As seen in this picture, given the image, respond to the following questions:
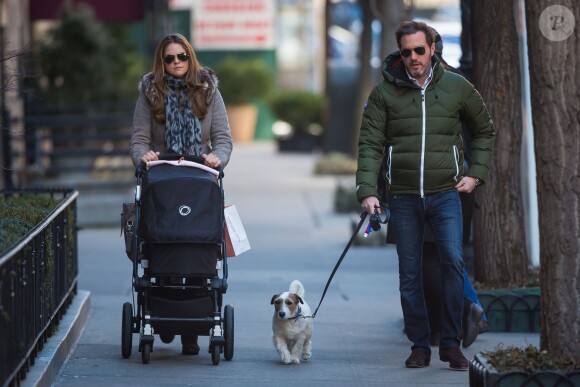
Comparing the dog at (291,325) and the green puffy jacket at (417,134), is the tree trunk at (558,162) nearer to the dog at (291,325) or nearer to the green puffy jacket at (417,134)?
the green puffy jacket at (417,134)

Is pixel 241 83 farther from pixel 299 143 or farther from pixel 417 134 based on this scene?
pixel 417 134

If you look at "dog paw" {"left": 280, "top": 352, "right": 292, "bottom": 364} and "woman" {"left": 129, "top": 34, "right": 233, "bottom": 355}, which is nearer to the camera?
"woman" {"left": 129, "top": 34, "right": 233, "bottom": 355}

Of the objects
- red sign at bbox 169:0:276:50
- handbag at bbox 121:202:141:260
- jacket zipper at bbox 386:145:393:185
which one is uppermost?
red sign at bbox 169:0:276:50

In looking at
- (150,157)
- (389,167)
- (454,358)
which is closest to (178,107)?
(150,157)

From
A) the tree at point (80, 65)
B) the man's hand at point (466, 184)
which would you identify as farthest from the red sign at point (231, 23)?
the man's hand at point (466, 184)

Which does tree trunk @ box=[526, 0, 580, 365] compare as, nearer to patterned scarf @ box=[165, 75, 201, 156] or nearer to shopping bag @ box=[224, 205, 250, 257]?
shopping bag @ box=[224, 205, 250, 257]

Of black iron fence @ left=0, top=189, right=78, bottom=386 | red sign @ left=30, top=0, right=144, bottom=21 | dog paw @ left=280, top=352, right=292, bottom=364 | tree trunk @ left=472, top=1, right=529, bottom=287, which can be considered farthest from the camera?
red sign @ left=30, top=0, right=144, bottom=21

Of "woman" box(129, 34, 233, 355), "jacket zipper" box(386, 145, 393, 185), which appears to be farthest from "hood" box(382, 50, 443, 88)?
"woman" box(129, 34, 233, 355)

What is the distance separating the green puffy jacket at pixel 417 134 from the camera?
24.2 feet

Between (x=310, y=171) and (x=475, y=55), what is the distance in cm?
2007

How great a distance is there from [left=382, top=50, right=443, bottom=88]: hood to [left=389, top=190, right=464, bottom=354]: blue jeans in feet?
2.18

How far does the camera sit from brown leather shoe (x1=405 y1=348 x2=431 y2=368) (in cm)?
766

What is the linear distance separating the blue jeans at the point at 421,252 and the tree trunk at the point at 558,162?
116 cm

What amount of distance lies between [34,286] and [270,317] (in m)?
3.44
